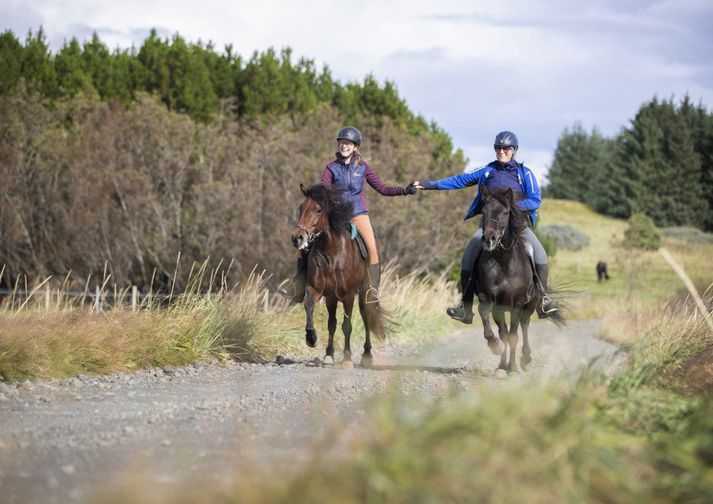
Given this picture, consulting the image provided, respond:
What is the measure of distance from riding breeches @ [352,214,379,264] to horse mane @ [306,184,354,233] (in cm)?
29

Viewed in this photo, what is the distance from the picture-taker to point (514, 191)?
11.1m

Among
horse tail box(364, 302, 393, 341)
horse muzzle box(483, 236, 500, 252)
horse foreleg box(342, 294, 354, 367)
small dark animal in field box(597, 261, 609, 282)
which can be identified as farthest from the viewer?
small dark animal in field box(597, 261, 609, 282)

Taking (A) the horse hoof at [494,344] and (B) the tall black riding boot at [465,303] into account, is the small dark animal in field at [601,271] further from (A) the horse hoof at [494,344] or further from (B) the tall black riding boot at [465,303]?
(A) the horse hoof at [494,344]

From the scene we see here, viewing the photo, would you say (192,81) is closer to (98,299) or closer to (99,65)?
(99,65)

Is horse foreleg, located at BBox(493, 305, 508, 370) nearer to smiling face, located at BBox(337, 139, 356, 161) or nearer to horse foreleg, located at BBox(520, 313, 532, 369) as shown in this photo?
horse foreleg, located at BBox(520, 313, 532, 369)

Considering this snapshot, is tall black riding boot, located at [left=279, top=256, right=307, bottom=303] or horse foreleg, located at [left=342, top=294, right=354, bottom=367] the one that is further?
tall black riding boot, located at [left=279, top=256, right=307, bottom=303]

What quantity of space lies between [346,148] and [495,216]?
7.85 ft

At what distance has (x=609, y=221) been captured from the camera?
75.2 m

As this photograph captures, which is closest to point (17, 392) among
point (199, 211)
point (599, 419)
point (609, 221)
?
point (599, 419)

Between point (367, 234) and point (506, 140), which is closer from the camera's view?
point (506, 140)

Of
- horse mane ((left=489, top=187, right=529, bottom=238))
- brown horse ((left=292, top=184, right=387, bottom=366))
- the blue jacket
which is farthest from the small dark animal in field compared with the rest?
horse mane ((left=489, top=187, right=529, bottom=238))

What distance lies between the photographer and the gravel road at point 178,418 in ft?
14.7

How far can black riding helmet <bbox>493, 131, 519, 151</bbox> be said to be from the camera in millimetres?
11227

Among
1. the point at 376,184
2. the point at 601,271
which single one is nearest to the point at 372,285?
the point at 376,184
